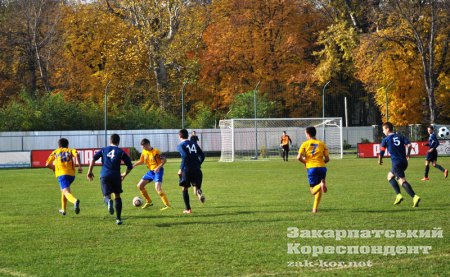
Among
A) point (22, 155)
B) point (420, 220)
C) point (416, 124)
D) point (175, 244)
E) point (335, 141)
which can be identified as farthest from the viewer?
point (416, 124)

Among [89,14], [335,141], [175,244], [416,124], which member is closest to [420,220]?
[175,244]

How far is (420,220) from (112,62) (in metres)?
43.8

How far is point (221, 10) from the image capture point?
60250mm

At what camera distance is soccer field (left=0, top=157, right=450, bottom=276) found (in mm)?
9078

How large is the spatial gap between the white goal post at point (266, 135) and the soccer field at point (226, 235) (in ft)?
75.5

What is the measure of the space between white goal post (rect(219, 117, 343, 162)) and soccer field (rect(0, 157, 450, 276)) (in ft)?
75.5

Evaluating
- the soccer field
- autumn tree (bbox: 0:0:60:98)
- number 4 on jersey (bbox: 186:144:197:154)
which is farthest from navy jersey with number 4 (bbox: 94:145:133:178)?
autumn tree (bbox: 0:0:60:98)

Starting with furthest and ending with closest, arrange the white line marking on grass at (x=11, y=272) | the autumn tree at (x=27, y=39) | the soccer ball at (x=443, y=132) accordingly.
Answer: the autumn tree at (x=27, y=39) < the soccer ball at (x=443, y=132) < the white line marking on grass at (x=11, y=272)

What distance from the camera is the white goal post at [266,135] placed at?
43.9 m

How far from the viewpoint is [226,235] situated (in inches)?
467

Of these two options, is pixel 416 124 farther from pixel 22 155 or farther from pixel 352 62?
pixel 22 155

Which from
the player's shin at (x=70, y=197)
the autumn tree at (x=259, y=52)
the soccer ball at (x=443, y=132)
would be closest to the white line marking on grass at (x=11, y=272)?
the player's shin at (x=70, y=197)

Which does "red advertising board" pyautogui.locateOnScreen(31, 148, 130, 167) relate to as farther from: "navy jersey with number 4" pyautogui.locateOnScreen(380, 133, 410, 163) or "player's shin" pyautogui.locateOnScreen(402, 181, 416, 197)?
"player's shin" pyautogui.locateOnScreen(402, 181, 416, 197)

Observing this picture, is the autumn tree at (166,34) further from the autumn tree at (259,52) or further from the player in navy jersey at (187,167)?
the player in navy jersey at (187,167)
